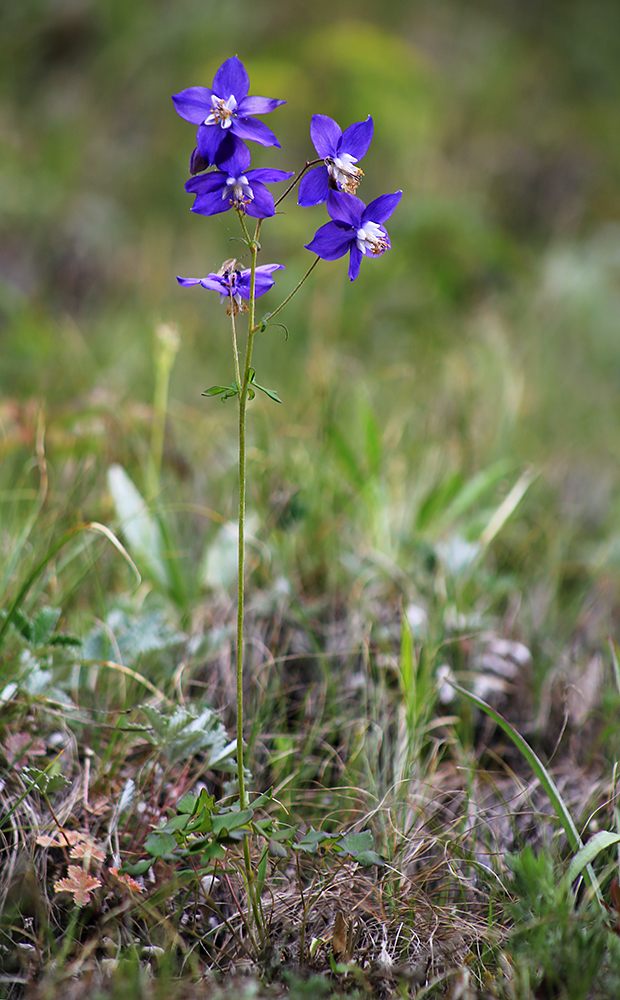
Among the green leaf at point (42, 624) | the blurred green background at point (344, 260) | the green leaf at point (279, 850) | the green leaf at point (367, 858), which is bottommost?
the green leaf at point (279, 850)

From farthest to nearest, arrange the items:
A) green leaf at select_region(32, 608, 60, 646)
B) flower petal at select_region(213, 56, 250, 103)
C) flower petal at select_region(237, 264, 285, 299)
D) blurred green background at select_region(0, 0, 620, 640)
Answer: blurred green background at select_region(0, 0, 620, 640) → green leaf at select_region(32, 608, 60, 646) → flower petal at select_region(237, 264, 285, 299) → flower petal at select_region(213, 56, 250, 103)

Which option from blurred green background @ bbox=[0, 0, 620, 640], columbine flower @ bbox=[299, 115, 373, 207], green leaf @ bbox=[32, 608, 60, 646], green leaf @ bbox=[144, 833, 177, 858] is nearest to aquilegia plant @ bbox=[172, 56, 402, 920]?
columbine flower @ bbox=[299, 115, 373, 207]

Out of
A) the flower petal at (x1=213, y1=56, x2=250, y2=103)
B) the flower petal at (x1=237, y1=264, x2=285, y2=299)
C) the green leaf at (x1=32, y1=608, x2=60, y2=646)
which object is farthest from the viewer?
the green leaf at (x1=32, y1=608, x2=60, y2=646)

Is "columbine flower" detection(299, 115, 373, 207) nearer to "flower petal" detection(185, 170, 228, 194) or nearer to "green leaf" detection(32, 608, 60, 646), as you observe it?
"flower petal" detection(185, 170, 228, 194)

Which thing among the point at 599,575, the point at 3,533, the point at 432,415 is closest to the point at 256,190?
the point at 3,533

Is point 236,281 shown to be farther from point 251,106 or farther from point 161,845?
point 161,845

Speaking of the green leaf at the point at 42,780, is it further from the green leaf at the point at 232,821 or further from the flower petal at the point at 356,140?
the flower petal at the point at 356,140

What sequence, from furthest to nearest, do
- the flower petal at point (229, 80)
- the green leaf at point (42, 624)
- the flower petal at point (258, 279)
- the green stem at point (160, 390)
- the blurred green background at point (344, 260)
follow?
the blurred green background at point (344, 260) → the green stem at point (160, 390) → the green leaf at point (42, 624) → the flower petal at point (258, 279) → the flower petal at point (229, 80)

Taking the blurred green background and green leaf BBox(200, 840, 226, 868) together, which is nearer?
green leaf BBox(200, 840, 226, 868)

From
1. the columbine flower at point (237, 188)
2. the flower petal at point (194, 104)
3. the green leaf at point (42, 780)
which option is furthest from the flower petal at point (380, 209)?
the green leaf at point (42, 780)
